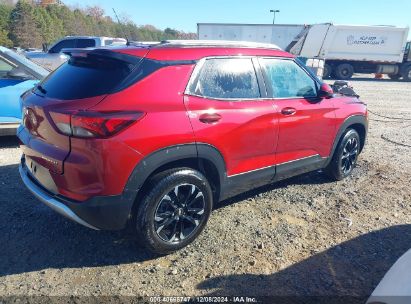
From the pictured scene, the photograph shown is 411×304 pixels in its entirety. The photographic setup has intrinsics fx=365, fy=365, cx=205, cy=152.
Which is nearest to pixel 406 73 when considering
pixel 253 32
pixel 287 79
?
pixel 253 32

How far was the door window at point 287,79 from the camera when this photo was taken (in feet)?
12.2

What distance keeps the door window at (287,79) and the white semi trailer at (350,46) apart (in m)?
20.6

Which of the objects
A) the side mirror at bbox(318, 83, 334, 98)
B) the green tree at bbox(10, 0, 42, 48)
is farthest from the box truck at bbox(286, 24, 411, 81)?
the green tree at bbox(10, 0, 42, 48)

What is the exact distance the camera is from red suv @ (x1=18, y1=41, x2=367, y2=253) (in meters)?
2.65

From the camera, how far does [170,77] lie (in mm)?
2934

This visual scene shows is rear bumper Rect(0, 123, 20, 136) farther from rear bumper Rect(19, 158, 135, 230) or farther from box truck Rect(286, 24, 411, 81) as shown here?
box truck Rect(286, 24, 411, 81)

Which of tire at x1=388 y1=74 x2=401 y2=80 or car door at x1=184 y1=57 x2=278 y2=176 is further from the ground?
car door at x1=184 y1=57 x2=278 y2=176

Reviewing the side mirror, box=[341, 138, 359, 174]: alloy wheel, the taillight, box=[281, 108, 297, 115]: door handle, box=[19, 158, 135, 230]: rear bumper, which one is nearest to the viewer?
the taillight

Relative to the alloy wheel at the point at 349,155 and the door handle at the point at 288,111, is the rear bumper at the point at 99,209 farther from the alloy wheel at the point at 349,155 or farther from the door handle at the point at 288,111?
the alloy wheel at the point at 349,155

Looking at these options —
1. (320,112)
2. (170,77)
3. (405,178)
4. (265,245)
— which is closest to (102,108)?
(170,77)

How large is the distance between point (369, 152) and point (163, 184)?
15.2ft

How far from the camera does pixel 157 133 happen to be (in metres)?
2.76

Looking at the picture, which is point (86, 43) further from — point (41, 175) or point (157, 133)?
point (157, 133)

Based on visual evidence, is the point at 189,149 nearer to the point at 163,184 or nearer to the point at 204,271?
the point at 163,184
